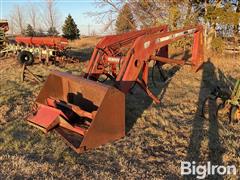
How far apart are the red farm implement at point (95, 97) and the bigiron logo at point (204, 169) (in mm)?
1151

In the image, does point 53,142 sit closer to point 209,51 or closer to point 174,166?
point 174,166

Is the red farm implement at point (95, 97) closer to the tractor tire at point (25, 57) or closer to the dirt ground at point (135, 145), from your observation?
the dirt ground at point (135, 145)

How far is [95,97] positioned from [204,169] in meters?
2.09

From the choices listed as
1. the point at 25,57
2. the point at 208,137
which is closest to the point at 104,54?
the point at 208,137

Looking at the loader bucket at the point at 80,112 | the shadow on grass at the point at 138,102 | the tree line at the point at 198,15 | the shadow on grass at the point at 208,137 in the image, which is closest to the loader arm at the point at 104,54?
the loader bucket at the point at 80,112

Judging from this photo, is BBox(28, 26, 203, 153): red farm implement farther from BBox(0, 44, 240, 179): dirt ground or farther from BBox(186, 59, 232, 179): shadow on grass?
BBox(186, 59, 232, 179): shadow on grass

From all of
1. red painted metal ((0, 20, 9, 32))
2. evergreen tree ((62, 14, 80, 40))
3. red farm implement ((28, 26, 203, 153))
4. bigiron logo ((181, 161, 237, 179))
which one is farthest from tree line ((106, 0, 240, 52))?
evergreen tree ((62, 14, 80, 40))

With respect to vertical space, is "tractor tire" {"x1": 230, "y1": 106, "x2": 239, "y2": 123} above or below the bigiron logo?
above

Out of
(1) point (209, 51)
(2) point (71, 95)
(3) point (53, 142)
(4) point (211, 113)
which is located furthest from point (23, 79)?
(1) point (209, 51)

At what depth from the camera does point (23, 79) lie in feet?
29.1

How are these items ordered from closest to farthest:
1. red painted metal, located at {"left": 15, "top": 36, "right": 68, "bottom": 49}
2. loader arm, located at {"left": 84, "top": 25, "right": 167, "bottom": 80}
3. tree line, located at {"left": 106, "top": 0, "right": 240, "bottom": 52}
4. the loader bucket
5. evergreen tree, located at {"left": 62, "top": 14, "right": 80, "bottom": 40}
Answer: the loader bucket, loader arm, located at {"left": 84, "top": 25, "right": 167, "bottom": 80}, red painted metal, located at {"left": 15, "top": 36, "right": 68, "bottom": 49}, tree line, located at {"left": 106, "top": 0, "right": 240, "bottom": 52}, evergreen tree, located at {"left": 62, "top": 14, "right": 80, "bottom": 40}

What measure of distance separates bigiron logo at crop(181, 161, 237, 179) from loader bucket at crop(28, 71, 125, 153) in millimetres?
1152

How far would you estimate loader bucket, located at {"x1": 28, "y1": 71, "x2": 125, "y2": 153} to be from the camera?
4523 millimetres

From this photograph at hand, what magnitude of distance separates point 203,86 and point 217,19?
727cm
